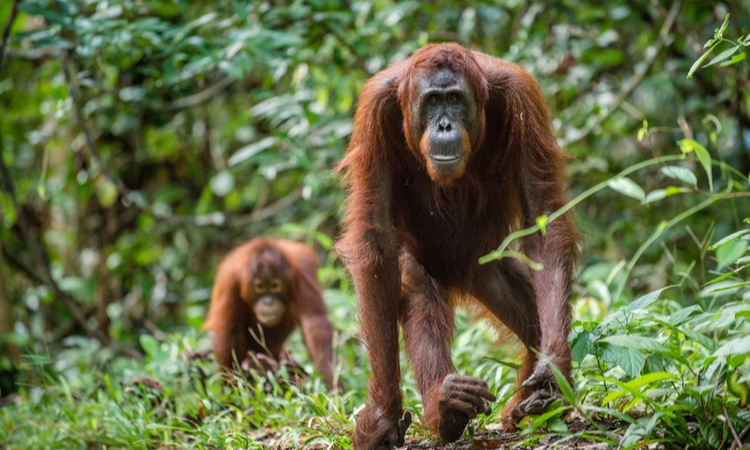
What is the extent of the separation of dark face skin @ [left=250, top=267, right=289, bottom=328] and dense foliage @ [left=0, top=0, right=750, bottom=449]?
502mm

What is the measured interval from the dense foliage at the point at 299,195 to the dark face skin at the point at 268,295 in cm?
50

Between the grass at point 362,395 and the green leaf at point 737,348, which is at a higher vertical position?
the green leaf at point 737,348

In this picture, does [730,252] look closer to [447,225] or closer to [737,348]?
[447,225]

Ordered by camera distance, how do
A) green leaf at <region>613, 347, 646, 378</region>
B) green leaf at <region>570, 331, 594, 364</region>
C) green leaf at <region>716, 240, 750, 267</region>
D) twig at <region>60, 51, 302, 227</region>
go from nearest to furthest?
green leaf at <region>613, 347, 646, 378</region> → green leaf at <region>570, 331, 594, 364</region> → green leaf at <region>716, 240, 750, 267</region> → twig at <region>60, 51, 302, 227</region>

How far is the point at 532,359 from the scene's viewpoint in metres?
3.34

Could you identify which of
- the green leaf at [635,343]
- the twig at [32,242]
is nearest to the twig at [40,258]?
the twig at [32,242]

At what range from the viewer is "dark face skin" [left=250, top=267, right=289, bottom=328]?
5305mm

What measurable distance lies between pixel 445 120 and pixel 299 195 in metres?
4.76

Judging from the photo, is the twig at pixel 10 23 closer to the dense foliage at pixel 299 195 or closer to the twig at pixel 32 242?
the dense foliage at pixel 299 195

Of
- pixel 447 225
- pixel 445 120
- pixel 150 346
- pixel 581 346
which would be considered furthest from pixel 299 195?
pixel 581 346

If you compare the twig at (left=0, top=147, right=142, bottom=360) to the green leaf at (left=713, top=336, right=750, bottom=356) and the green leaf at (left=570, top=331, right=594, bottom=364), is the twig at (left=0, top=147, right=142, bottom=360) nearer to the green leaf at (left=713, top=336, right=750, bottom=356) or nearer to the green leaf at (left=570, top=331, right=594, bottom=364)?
the green leaf at (left=570, top=331, right=594, bottom=364)

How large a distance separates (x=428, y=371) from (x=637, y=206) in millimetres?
4185

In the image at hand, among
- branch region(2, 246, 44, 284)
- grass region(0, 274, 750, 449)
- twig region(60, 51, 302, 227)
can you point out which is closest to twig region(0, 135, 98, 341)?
grass region(0, 274, 750, 449)

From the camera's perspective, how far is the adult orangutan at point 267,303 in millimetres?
5180
